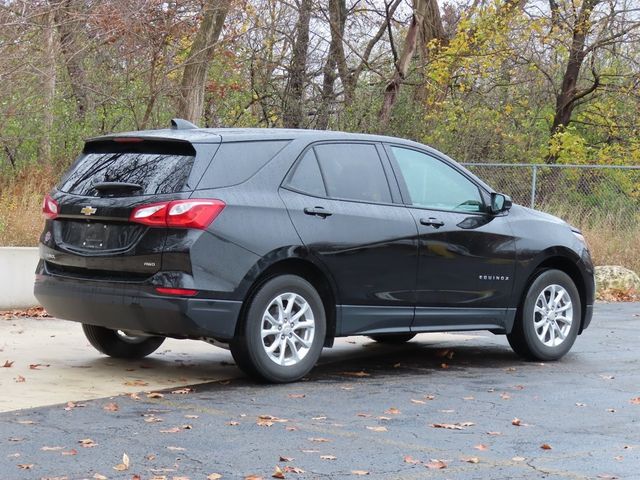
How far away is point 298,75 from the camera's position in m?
25.0

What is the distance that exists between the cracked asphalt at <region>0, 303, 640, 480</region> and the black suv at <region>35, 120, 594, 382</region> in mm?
481

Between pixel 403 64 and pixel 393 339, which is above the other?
pixel 403 64

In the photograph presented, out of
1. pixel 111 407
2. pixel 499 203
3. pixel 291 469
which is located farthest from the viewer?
pixel 499 203

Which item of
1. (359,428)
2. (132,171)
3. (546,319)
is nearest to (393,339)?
(546,319)

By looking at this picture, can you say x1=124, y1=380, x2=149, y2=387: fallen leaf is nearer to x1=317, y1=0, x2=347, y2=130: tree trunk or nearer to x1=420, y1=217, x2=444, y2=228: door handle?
x1=420, y1=217, x2=444, y2=228: door handle

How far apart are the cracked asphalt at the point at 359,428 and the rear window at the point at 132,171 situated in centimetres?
145

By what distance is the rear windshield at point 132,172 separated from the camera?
26.6ft

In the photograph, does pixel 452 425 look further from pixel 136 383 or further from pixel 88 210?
pixel 88 210

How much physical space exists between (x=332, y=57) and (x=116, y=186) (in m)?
18.3

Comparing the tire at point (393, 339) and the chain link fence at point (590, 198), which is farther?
the chain link fence at point (590, 198)

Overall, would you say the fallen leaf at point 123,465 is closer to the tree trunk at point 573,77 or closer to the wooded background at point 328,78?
the wooded background at point 328,78

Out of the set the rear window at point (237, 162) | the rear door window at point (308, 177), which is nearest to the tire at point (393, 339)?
the rear door window at point (308, 177)

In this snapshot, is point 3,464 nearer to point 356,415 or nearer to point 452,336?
point 356,415

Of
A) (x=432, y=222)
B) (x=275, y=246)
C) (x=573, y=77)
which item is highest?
(x=573, y=77)
